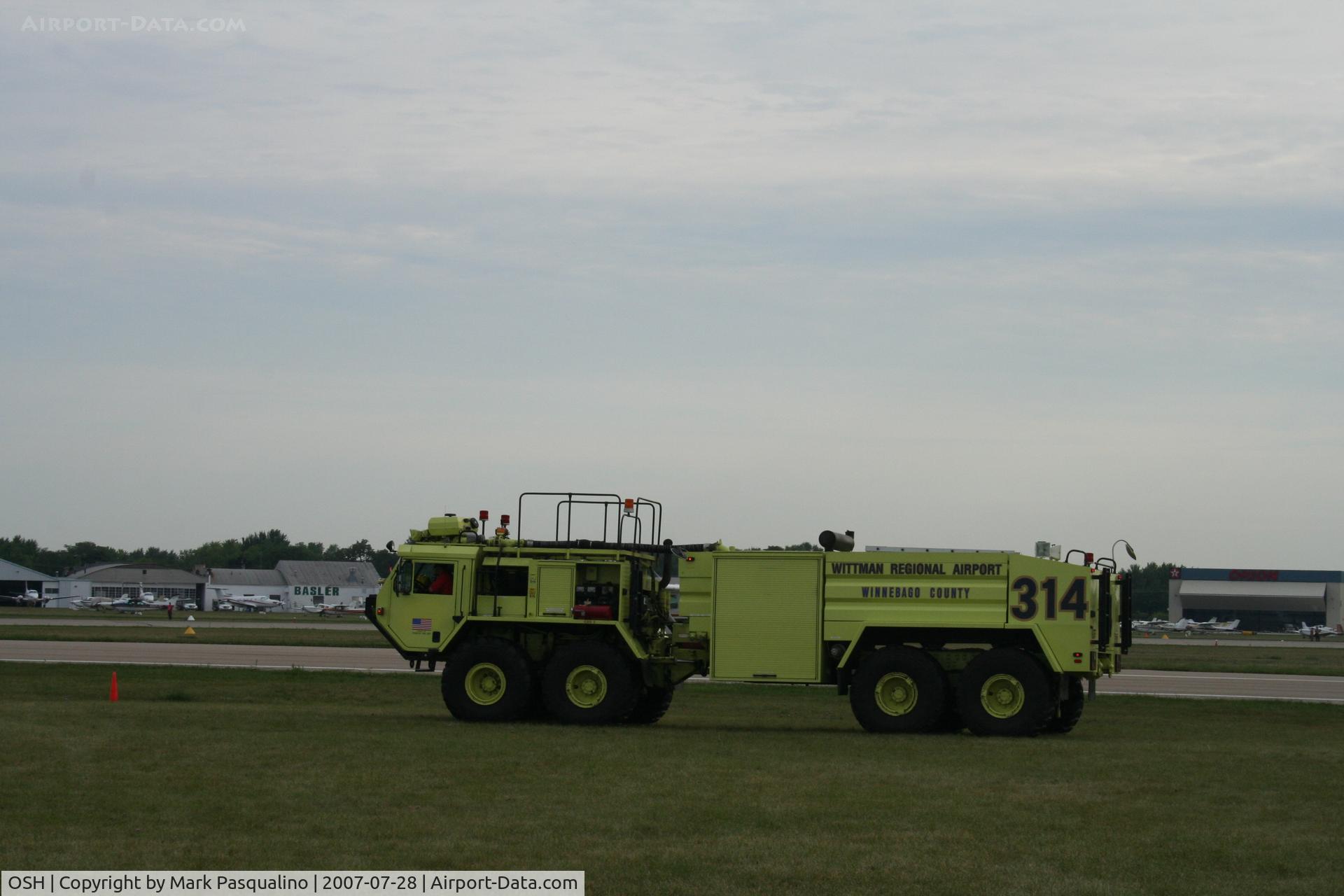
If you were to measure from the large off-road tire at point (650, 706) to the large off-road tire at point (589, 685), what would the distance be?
0.76m

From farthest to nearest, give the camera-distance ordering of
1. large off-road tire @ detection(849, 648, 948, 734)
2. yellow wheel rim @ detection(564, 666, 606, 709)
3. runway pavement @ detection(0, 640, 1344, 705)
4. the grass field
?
runway pavement @ detection(0, 640, 1344, 705) < yellow wheel rim @ detection(564, 666, 606, 709) < large off-road tire @ detection(849, 648, 948, 734) < the grass field

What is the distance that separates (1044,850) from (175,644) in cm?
4560

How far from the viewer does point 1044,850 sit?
11273 millimetres

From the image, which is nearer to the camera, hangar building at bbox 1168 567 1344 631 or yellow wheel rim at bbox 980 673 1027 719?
yellow wheel rim at bbox 980 673 1027 719

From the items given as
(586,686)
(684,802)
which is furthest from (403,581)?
(684,802)

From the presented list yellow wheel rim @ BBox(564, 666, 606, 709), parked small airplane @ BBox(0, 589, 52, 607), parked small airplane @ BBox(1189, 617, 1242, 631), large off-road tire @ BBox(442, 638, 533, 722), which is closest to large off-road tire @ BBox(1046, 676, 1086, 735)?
yellow wheel rim @ BBox(564, 666, 606, 709)

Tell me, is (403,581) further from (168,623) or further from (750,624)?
(168,623)

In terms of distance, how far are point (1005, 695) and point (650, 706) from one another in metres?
5.72

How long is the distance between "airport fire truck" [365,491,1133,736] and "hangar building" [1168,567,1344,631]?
136 meters

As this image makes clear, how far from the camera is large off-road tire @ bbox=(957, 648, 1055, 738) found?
2112 cm

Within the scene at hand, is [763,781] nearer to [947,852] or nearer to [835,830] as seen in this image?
[835,830]

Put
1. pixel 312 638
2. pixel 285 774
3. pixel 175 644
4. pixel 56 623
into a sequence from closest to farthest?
pixel 285 774, pixel 175 644, pixel 312 638, pixel 56 623

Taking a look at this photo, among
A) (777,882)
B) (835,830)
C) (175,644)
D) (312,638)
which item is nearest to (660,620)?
(835,830)

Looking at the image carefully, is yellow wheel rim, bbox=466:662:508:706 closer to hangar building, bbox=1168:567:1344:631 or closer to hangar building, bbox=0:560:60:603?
hangar building, bbox=1168:567:1344:631
